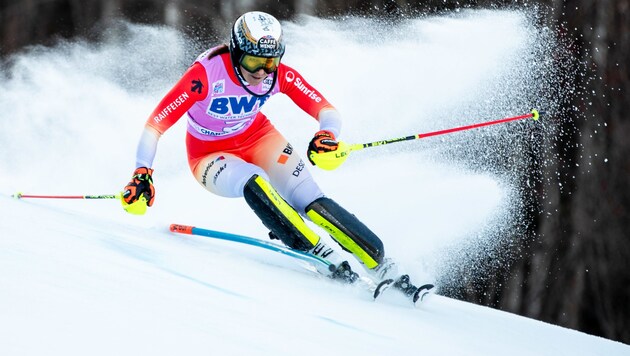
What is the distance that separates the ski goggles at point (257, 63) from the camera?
4180 millimetres

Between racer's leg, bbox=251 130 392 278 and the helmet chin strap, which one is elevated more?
the helmet chin strap

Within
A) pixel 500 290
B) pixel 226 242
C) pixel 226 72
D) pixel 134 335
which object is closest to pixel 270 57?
pixel 226 72

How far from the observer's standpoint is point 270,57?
4176 millimetres

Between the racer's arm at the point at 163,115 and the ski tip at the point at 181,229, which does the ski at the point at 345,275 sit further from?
the racer's arm at the point at 163,115

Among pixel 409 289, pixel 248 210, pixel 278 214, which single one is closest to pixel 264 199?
pixel 278 214

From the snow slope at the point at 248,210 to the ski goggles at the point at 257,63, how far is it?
84 centimetres

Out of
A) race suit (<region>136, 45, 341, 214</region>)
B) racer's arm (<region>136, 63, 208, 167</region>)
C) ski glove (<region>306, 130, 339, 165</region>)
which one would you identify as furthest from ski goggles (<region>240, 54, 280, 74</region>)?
ski glove (<region>306, 130, 339, 165</region>)

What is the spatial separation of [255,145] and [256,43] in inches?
26.3

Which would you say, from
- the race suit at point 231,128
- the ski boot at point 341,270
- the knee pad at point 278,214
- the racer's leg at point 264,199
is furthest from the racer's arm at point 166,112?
the ski boot at point 341,270

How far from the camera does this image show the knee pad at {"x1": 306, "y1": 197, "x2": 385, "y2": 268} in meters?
4.06

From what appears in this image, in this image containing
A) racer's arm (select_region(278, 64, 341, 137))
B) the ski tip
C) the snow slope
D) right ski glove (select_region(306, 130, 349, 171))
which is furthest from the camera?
the ski tip

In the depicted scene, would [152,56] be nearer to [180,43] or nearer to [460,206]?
[180,43]

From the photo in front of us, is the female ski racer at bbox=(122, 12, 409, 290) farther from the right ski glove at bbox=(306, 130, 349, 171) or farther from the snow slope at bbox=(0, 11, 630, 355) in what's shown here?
the snow slope at bbox=(0, 11, 630, 355)

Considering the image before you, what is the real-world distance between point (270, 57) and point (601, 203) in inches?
321
